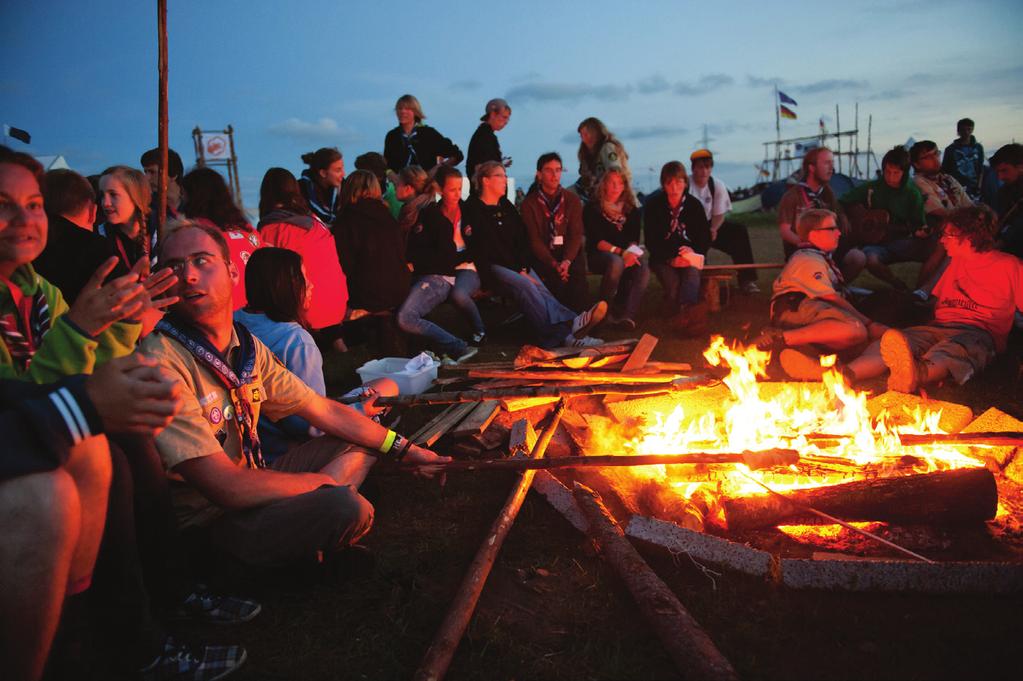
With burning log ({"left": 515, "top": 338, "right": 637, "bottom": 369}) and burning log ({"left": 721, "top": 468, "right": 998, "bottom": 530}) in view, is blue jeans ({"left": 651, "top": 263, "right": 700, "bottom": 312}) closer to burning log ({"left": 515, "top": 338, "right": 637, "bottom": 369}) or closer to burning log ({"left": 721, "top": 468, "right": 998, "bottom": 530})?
burning log ({"left": 515, "top": 338, "right": 637, "bottom": 369})

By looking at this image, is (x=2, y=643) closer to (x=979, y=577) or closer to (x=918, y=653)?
(x=918, y=653)

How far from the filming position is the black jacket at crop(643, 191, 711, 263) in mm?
9781

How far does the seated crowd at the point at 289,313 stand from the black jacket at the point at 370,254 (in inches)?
1.1

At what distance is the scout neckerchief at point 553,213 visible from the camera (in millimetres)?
9461

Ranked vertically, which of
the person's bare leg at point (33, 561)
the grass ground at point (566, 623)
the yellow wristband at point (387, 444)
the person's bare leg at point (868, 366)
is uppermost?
the person's bare leg at point (33, 561)

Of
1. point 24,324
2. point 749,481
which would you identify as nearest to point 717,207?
point 749,481

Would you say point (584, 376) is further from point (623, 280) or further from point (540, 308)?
point (623, 280)

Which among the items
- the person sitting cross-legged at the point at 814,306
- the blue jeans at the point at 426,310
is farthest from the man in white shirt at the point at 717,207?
the blue jeans at the point at 426,310

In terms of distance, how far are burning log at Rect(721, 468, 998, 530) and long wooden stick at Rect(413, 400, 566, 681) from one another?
120 cm

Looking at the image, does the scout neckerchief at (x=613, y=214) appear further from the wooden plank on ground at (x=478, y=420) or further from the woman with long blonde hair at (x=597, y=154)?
the wooden plank on ground at (x=478, y=420)

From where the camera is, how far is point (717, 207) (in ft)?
35.4

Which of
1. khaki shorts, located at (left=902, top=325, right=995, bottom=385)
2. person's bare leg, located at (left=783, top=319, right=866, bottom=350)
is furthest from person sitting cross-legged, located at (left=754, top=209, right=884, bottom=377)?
khaki shorts, located at (left=902, top=325, right=995, bottom=385)

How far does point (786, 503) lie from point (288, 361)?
294 centimetres

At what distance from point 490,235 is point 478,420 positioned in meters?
4.31
